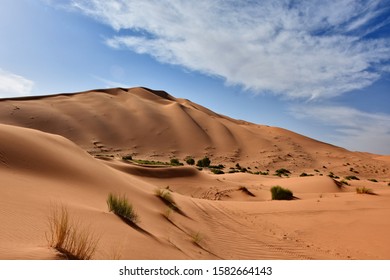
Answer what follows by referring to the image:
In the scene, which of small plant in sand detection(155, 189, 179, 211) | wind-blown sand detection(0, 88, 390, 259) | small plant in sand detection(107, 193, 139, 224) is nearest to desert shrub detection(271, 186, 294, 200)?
wind-blown sand detection(0, 88, 390, 259)

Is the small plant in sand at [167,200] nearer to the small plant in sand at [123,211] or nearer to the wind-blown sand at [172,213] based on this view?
the wind-blown sand at [172,213]

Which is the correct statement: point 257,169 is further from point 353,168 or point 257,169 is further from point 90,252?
point 90,252

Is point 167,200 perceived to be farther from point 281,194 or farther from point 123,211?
point 281,194

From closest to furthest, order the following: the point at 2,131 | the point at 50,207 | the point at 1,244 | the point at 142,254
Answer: the point at 1,244 → the point at 142,254 → the point at 50,207 → the point at 2,131

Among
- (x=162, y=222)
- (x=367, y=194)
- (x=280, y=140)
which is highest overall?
(x=280, y=140)

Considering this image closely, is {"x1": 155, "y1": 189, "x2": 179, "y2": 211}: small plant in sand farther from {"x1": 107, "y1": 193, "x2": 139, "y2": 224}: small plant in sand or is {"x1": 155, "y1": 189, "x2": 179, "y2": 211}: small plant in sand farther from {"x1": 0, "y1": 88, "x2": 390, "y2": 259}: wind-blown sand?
{"x1": 107, "y1": 193, "x2": 139, "y2": 224}: small plant in sand

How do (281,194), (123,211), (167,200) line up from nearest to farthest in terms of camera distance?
(123,211)
(167,200)
(281,194)

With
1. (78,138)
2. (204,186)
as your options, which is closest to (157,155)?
(78,138)

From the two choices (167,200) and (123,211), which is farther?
(167,200)

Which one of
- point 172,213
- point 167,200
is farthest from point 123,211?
point 167,200

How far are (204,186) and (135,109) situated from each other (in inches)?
1909

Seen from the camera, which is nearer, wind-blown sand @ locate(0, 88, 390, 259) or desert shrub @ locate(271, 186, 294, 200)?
wind-blown sand @ locate(0, 88, 390, 259)

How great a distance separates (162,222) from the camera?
27.2ft

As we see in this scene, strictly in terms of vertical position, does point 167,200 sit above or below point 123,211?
below
